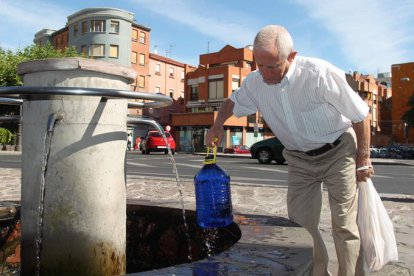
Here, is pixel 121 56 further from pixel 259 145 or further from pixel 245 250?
pixel 245 250

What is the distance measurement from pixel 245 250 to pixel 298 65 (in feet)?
3.63

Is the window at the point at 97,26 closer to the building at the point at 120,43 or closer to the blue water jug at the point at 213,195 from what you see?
the building at the point at 120,43

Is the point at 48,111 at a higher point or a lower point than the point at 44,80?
lower

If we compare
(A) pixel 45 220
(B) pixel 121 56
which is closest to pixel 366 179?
(A) pixel 45 220

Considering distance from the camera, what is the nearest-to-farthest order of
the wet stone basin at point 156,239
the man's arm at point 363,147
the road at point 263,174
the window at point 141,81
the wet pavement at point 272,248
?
the wet pavement at point 272,248 → the man's arm at point 363,147 → the wet stone basin at point 156,239 → the road at point 263,174 → the window at point 141,81

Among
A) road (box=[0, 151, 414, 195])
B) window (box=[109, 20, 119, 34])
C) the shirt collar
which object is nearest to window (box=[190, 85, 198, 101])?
window (box=[109, 20, 119, 34])

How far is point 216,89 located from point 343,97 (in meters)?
45.5

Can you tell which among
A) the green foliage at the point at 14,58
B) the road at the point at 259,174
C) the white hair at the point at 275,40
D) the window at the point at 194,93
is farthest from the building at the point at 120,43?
the white hair at the point at 275,40

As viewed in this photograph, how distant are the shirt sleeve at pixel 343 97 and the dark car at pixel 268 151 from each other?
16.4 m

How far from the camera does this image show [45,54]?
37.4 meters

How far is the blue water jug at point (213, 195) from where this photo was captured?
3.01 m

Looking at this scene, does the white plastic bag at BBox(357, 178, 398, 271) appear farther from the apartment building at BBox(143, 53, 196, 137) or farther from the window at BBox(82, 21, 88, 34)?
the window at BBox(82, 21, 88, 34)

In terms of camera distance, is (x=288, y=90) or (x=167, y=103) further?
(x=167, y=103)

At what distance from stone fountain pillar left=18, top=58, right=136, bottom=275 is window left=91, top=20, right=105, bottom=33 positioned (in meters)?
52.6
